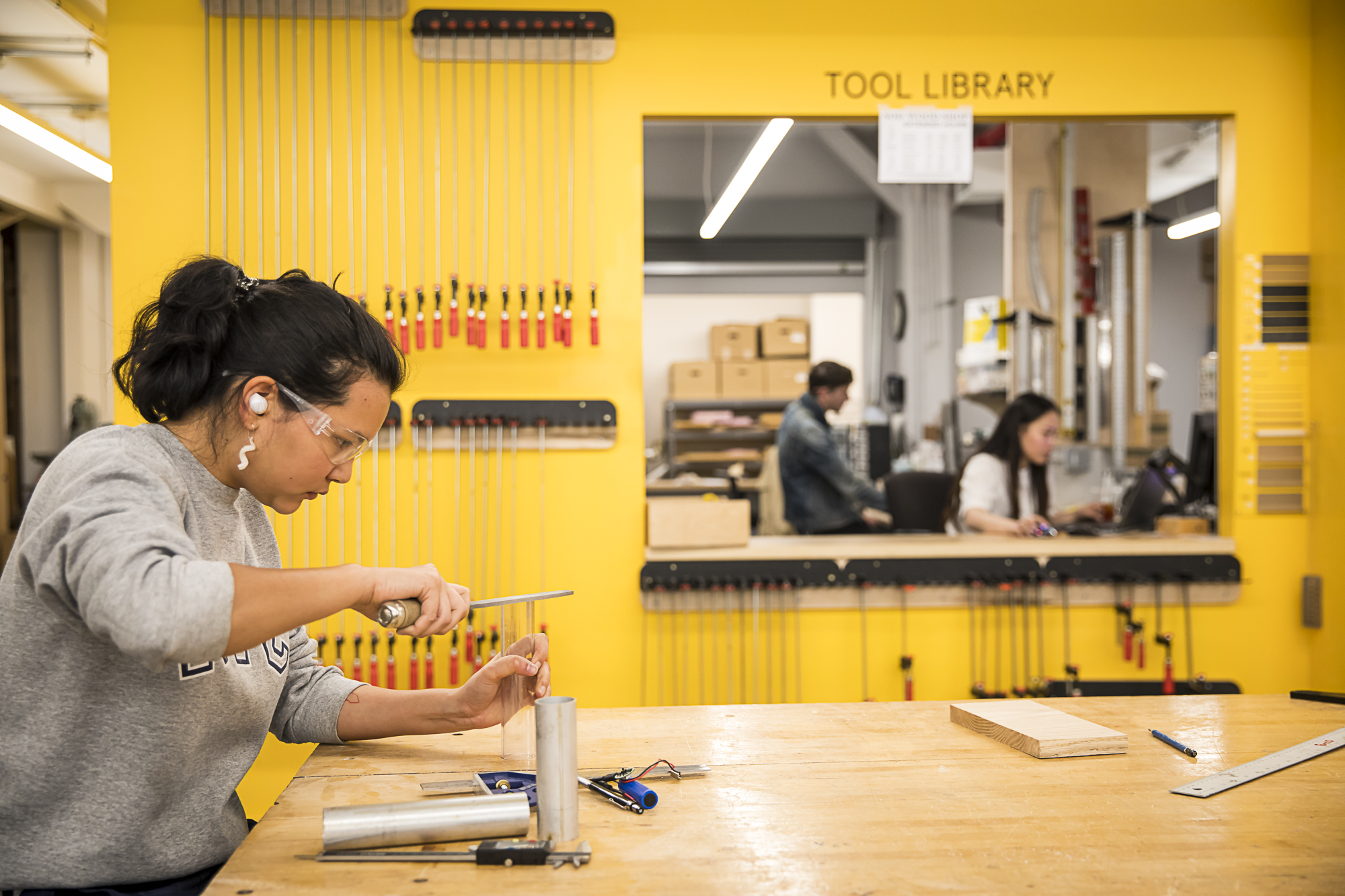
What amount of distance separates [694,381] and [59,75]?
5.08m

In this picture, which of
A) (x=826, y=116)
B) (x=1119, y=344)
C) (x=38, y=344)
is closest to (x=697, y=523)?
(x=826, y=116)

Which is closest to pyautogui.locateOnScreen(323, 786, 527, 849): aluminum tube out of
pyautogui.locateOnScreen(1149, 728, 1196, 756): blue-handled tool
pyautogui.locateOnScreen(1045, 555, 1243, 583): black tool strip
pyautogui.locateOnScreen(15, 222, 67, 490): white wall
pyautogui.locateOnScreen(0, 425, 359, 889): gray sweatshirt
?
pyautogui.locateOnScreen(0, 425, 359, 889): gray sweatshirt

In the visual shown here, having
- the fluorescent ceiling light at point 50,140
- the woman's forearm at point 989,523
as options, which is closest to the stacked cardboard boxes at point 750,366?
the woman's forearm at point 989,523

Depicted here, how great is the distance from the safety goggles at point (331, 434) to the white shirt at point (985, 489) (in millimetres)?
2912

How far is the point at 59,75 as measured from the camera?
4762 mm

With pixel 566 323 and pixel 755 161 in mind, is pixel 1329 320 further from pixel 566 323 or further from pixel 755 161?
pixel 566 323

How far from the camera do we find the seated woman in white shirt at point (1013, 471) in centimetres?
368

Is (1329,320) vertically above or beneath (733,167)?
beneath

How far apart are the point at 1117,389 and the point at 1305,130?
1441 mm

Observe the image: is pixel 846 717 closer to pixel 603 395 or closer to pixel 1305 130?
pixel 603 395

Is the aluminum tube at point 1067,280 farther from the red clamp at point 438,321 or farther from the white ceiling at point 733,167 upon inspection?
the white ceiling at point 733,167

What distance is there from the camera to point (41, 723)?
1.10m

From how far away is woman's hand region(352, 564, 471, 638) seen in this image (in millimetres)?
1129

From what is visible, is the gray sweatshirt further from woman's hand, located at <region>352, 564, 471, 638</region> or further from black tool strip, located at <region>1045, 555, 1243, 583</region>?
black tool strip, located at <region>1045, 555, 1243, 583</region>
